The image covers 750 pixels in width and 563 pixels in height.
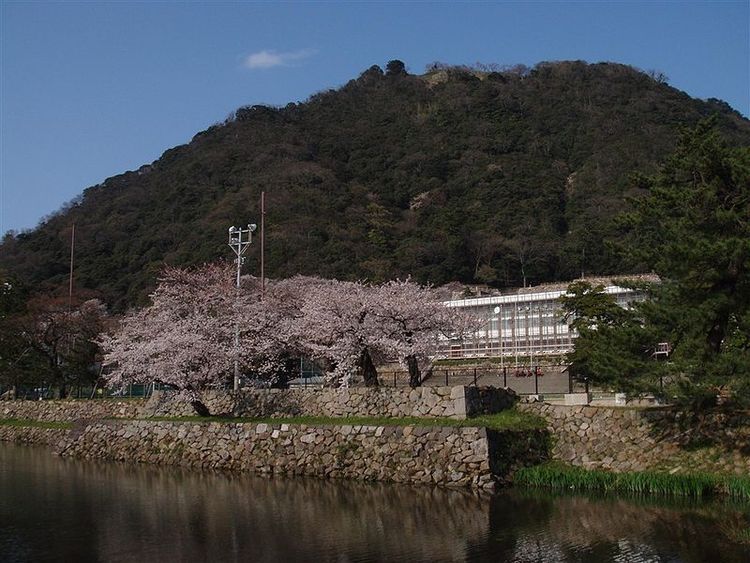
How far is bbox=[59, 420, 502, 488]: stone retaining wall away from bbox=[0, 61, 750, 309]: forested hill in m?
34.3

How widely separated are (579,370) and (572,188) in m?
55.8

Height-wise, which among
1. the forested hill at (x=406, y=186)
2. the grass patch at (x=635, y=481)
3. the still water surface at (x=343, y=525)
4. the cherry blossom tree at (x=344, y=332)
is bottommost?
the still water surface at (x=343, y=525)

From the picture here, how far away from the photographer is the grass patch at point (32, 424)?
116ft

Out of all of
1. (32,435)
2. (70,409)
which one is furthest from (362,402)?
(32,435)

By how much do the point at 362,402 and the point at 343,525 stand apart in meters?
8.51

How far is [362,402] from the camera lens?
24.0 metres

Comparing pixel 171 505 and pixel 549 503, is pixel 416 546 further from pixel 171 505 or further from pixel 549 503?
pixel 171 505

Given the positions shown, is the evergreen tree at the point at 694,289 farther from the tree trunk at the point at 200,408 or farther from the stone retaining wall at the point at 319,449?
the tree trunk at the point at 200,408

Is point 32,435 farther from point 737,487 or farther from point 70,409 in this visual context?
point 737,487

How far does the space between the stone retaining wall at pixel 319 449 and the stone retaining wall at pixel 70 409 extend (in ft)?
14.9

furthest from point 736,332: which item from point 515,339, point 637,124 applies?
point 637,124

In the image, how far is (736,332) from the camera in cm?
1938

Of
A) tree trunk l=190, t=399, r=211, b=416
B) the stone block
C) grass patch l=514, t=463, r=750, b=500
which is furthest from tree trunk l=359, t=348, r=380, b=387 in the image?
grass patch l=514, t=463, r=750, b=500

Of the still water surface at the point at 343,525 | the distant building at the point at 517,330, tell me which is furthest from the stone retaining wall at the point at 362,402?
the distant building at the point at 517,330
